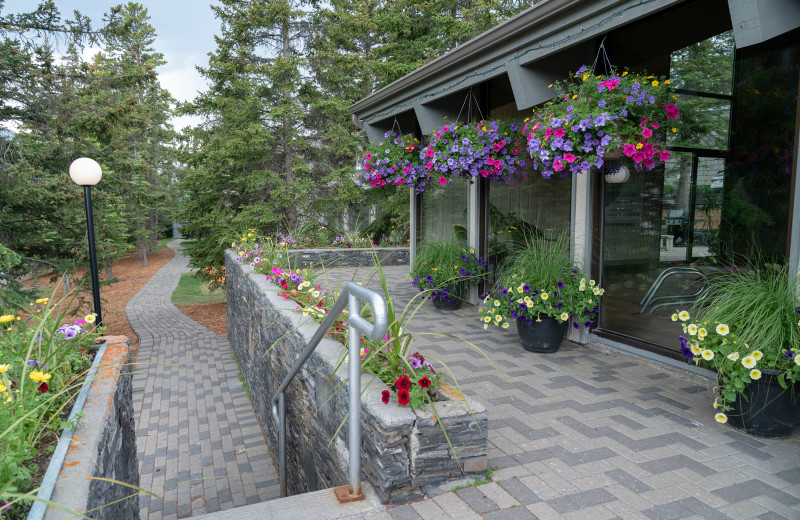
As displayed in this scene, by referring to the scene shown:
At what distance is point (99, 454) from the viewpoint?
205 centimetres

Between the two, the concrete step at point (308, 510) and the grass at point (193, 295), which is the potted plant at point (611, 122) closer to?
the concrete step at point (308, 510)

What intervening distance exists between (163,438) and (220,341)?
12.9 ft

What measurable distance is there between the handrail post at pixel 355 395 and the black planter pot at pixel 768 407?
6.11 feet

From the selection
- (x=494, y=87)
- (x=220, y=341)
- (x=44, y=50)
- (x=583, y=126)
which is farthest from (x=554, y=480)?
(x=44, y=50)

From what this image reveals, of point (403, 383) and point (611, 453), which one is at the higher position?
point (403, 383)

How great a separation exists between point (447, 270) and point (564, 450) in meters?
3.03

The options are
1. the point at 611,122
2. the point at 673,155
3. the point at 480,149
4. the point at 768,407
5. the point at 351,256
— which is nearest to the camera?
the point at 768,407

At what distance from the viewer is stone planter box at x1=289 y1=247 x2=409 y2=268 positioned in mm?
8406

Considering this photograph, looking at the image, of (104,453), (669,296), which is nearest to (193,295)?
(104,453)

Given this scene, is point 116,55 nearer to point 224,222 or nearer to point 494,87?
point 224,222

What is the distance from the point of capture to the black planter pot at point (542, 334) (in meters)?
3.72

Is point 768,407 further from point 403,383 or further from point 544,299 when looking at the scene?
point 403,383

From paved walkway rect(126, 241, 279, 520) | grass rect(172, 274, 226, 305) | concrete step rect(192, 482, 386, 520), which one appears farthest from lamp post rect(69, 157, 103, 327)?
grass rect(172, 274, 226, 305)

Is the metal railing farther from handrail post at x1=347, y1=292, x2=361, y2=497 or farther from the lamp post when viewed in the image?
the lamp post
